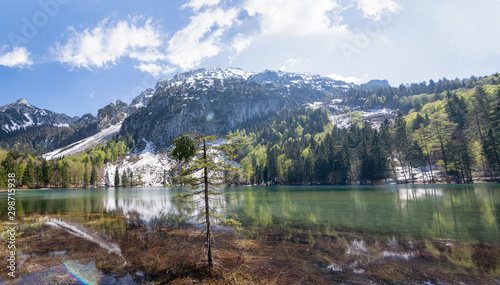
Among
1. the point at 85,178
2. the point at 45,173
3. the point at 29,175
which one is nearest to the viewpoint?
the point at 29,175

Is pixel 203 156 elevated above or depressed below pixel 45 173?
below

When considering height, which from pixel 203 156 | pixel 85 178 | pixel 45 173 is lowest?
pixel 203 156

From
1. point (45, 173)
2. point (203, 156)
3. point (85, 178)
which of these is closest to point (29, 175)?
point (45, 173)

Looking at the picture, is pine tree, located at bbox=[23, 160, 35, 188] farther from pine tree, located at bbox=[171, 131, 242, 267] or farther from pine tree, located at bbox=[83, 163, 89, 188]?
pine tree, located at bbox=[171, 131, 242, 267]

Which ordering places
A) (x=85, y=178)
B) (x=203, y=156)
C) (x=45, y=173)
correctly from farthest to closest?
(x=85, y=178) < (x=45, y=173) < (x=203, y=156)

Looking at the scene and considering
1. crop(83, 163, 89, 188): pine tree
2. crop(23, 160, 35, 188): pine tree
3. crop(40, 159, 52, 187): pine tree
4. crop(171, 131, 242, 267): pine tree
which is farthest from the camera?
crop(83, 163, 89, 188): pine tree

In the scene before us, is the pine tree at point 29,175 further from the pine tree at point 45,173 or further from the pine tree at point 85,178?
the pine tree at point 85,178

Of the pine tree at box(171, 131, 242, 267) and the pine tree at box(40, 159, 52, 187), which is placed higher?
the pine tree at box(40, 159, 52, 187)

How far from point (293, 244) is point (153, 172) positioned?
20125 cm

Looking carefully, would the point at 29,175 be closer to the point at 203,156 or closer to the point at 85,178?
the point at 85,178

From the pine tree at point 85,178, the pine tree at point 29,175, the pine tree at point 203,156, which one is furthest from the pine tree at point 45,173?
the pine tree at point 203,156

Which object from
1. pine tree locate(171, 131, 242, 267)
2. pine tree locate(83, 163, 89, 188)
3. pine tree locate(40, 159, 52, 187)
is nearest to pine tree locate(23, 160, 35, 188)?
pine tree locate(40, 159, 52, 187)

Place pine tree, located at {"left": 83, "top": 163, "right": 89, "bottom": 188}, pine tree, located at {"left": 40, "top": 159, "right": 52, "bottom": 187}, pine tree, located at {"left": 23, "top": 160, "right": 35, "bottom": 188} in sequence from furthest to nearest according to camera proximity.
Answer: pine tree, located at {"left": 83, "top": 163, "right": 89, "bottom": 188}, pine tree, located at {"left": 40, "top": 159, "right": 52, "bottom": 187}, pine tree, located at {"left": 23, "top": 160, "right": 35, "bottom": 188}

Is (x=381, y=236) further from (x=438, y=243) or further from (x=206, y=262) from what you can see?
(x=206, y=262)
